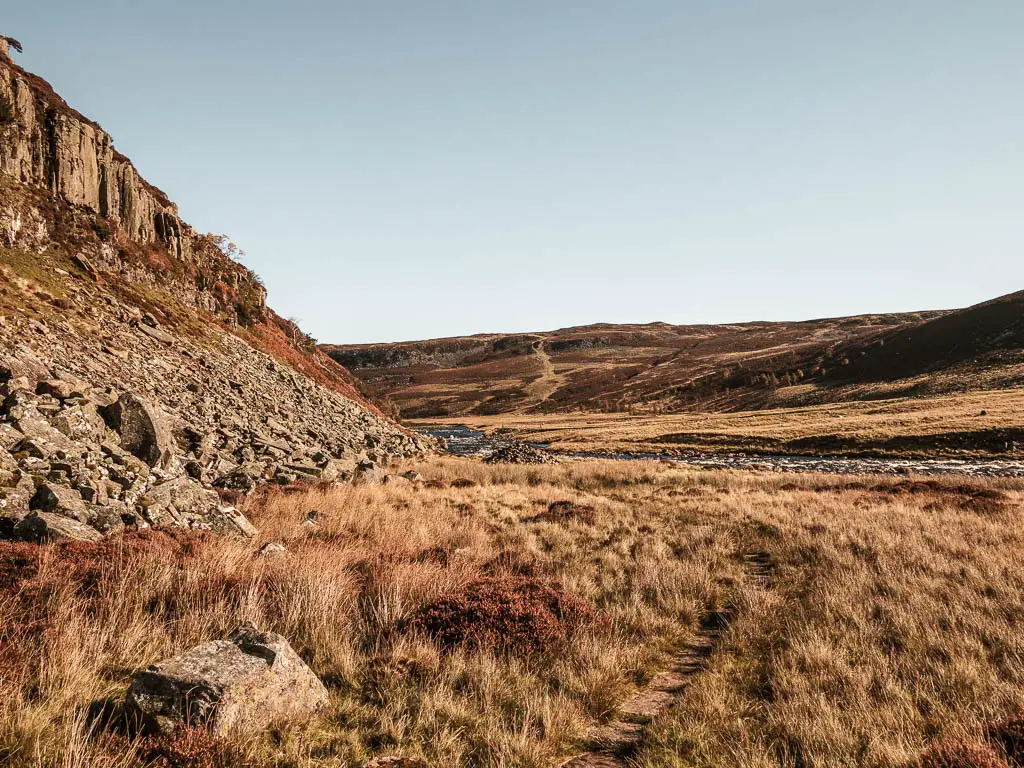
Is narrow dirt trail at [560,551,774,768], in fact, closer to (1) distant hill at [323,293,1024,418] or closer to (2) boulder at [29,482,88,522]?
(2) boulder at [29,482,88,522]

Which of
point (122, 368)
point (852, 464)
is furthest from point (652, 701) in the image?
point (852, 464)

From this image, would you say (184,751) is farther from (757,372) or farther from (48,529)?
(757,372)

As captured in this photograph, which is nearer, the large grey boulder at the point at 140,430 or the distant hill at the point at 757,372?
the large grey boulder at the point at 140,430

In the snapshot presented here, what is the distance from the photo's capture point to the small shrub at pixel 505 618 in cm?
622

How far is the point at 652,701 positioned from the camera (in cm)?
564

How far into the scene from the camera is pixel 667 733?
4855mm

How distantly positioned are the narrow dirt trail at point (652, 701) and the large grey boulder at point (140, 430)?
11154mm

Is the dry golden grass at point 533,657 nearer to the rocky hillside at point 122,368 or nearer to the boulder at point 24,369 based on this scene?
the rocky hillside at point 122,368

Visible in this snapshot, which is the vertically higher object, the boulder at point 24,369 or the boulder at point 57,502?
the boulder at point 24,369

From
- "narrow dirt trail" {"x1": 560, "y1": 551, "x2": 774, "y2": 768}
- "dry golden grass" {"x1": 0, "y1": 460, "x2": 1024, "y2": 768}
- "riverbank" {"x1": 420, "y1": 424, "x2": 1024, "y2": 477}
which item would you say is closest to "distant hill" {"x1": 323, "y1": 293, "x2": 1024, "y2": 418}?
"riverbank" {"x1": 420, "y1": 424, "x2": 1024, "y2": 477}

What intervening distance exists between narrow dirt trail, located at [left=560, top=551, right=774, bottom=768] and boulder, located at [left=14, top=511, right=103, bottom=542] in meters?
7.58

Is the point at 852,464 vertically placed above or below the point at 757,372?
below

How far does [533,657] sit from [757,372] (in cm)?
10047

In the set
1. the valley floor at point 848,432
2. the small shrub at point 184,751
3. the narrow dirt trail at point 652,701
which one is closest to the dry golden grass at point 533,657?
the small shrub at point 184,751
